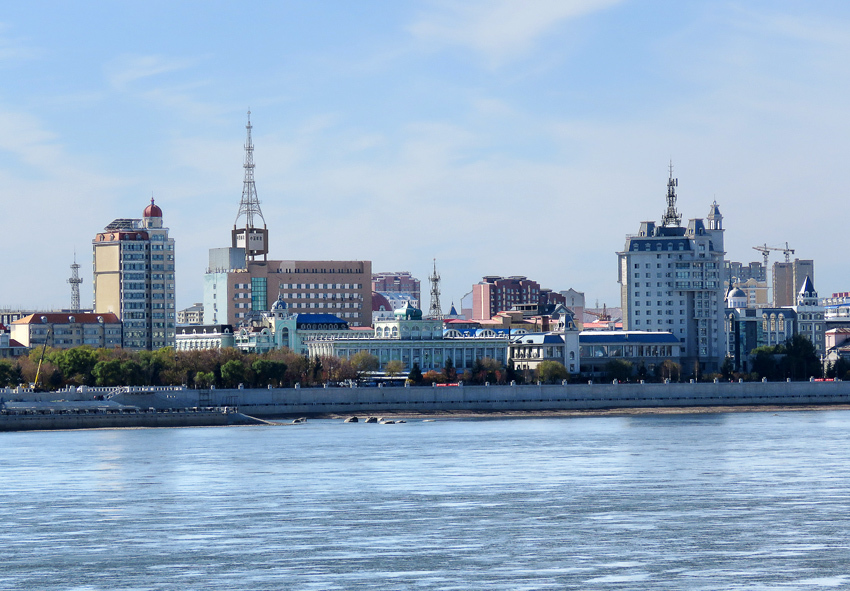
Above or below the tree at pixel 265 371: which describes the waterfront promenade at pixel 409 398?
below

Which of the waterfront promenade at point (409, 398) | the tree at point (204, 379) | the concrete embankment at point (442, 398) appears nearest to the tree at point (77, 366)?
the tree at point (204, 379)

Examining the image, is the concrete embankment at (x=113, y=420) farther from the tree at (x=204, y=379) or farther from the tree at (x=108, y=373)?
the tree at (x=108, y=373)

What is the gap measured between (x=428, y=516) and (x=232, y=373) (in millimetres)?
124411

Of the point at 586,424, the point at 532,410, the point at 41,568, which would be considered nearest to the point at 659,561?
the point at 41,568

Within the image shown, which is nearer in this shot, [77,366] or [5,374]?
[5,374]

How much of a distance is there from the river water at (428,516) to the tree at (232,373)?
70646mm

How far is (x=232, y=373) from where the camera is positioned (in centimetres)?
18850

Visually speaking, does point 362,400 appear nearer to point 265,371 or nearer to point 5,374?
point 265,371

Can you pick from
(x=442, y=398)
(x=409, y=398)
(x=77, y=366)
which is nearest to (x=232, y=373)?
(x=77, y=366)

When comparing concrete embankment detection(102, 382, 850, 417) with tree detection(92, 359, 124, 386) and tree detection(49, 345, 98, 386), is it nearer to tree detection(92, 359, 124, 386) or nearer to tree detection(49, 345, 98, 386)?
tree detection(92, 359, 124, 386)

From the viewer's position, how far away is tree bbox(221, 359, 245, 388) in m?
188

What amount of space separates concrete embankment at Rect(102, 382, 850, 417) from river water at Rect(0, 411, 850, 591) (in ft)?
185

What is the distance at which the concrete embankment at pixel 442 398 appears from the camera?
174m

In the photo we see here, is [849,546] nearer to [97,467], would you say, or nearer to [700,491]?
[700,491]
